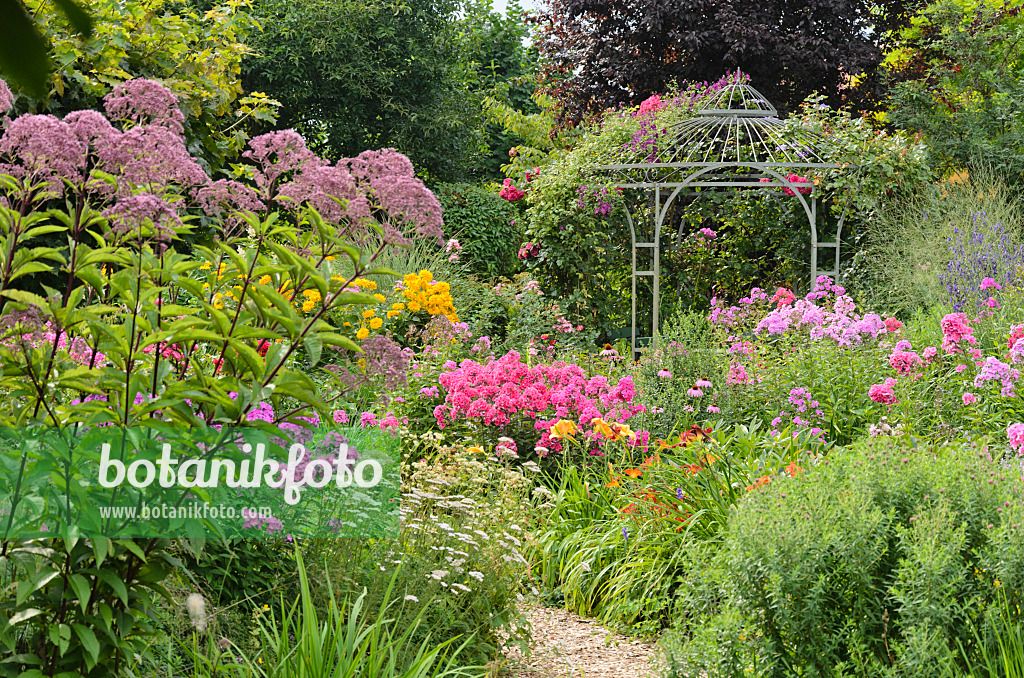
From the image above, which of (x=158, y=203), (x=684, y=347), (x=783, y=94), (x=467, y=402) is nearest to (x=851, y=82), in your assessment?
(x=783, y=94)

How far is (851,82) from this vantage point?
14148 millimetres

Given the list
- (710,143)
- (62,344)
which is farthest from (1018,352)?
(710,143)

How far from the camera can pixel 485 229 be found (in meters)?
13.1

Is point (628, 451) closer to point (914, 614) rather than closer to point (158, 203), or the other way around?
point (914, 614)

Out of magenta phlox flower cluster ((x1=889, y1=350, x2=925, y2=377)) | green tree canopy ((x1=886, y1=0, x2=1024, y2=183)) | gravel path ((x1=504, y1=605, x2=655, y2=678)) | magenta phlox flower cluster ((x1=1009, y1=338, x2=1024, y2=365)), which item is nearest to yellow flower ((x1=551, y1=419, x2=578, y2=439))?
gravel path ((x1=504, y1=605, x2=655, y2=678))

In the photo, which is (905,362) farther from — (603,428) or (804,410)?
(603,428)

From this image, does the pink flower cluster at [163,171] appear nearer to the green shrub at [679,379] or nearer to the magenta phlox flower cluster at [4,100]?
the magenta phlox flower cluster at [4,100]

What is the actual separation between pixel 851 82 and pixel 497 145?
24.2 ft

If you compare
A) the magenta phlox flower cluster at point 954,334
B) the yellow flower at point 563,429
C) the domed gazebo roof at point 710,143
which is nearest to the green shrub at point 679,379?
the yellow flower at point 563,429

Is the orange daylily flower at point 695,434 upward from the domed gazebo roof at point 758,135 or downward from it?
downward

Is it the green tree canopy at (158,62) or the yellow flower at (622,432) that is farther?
the green tree canopy at (158,62)

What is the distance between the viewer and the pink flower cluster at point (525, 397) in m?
4.81

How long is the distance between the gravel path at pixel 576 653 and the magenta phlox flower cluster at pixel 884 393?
163 cm

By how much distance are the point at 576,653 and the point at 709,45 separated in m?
11.3
